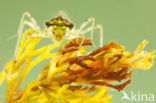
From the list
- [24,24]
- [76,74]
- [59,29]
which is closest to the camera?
[76,74]

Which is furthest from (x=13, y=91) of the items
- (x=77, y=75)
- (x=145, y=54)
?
(x=145, y=54)

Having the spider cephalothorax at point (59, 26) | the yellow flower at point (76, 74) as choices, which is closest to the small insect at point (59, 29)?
the spider cephalothorax at point (59, 26)

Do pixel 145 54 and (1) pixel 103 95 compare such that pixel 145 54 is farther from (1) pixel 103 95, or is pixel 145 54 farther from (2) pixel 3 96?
(2) pixel 3 96

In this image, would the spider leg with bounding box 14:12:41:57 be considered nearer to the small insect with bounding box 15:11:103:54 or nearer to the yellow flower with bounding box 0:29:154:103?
the small insect with bounding box 15:11:103:54

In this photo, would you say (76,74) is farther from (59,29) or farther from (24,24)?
(24,24)

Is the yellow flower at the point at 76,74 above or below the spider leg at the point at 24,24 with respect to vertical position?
below

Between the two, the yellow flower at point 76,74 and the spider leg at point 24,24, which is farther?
the spider leg at point 24,24

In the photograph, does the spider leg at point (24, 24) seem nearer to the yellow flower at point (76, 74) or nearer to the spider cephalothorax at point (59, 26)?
the spider cephalothorax at point (59, 26)

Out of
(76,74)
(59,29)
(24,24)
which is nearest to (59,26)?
(59,29)

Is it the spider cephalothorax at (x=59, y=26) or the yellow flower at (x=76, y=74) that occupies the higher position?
the spider cephalothorax at (x=59, y=26)

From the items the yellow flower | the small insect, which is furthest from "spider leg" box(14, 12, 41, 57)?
the yellow flower

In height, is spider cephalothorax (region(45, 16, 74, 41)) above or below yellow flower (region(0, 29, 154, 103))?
above

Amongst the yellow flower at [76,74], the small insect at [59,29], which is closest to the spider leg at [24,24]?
the small insect at [59,29]
